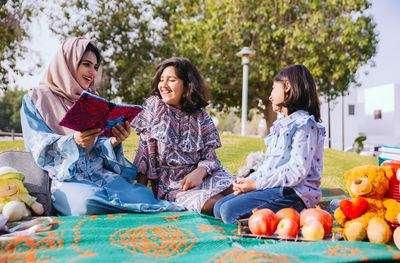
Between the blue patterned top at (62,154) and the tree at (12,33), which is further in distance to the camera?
the tree at (12,33)

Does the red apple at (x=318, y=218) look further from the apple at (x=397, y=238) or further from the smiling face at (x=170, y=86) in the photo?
the smiling face at (x=170, y=86)

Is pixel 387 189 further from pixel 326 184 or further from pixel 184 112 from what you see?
pixel 326 184

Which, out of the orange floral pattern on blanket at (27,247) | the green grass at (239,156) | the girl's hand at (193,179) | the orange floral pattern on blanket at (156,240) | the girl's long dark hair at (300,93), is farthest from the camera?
the green grass at (239,156)

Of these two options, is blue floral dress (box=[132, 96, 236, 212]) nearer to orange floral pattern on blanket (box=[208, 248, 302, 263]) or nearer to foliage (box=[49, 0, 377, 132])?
orange floral pattern on blanket (box=[208, 248, 302, 263])

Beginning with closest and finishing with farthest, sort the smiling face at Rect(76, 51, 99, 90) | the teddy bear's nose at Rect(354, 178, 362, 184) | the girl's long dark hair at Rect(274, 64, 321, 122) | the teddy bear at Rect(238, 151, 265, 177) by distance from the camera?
the teddy bear's nose at Rect(354, 178, 362, 184), the girl's long dark hair at Rect(274, 64, 321, 122), the smiling face at Rect(76, 51, 99, 90), the teddy bear at Rect(238, 151, 265, 177)

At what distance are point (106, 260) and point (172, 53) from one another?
11.4 m

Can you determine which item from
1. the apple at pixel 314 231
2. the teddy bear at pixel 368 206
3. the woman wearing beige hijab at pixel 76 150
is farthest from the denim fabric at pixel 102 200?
the teddy bear at pixel 368 206

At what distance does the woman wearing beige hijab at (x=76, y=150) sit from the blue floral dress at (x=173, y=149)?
186 mm

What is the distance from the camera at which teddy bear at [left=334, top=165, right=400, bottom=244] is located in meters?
1.88

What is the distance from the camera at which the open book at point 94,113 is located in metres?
2.15

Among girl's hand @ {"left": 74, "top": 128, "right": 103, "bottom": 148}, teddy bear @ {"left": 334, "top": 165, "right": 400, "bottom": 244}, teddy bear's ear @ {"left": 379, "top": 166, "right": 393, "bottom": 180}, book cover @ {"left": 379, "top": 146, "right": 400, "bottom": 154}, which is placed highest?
girl's hand @ {"left": 74, "top": 128, "right": 103, "bottom": 148}

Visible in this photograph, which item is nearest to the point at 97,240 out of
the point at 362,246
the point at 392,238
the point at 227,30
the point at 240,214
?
the point at 240,214

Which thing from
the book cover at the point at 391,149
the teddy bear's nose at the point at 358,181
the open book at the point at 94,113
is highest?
the open book at the point at 94,113

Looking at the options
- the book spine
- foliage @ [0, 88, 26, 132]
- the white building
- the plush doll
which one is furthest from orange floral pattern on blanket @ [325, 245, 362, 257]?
foliage @ [0, 88, 26, 132]
